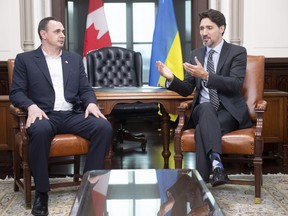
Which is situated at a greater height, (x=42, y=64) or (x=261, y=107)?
(x=42, y=64)

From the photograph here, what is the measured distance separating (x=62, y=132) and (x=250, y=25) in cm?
300

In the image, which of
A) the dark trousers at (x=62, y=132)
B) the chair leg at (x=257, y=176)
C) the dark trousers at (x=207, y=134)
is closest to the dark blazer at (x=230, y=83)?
the dark trousers at (x=207, y=134)

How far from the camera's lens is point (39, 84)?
3070mm

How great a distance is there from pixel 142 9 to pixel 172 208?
5.61 m

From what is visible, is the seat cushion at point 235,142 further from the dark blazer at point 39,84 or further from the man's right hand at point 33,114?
the man's right hand at point 33,114

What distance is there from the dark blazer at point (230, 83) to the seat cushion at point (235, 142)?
0.18m

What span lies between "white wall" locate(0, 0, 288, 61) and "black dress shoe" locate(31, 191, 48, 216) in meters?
2.79

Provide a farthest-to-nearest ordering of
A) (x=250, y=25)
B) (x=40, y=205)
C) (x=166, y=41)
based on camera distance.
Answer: (x=166, y=41) < (x=250, y=25) < (x=40, y=205)

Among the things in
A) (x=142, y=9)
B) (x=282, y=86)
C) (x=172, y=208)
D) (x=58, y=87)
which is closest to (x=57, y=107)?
(x=58, y=87)

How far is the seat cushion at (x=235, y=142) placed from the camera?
287 cm

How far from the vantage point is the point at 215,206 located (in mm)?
1824

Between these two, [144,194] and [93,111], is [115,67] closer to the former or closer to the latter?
[93,111]

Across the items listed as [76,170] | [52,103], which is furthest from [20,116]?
[76,170]

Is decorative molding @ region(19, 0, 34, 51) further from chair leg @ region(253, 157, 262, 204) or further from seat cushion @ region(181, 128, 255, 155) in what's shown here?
chair leg @ region(253, 157, 262, 204)
